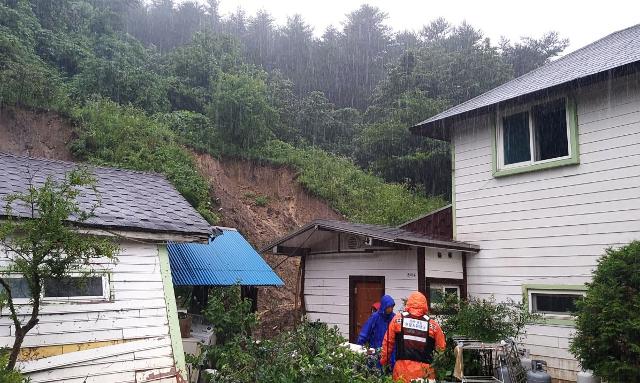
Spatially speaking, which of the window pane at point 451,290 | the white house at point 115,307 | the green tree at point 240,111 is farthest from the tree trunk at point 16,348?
the green tree at point 240,111

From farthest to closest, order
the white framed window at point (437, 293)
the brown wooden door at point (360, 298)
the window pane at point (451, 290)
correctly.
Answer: the brown wooden door at point (360, 298) → the window pane at point (451, 290) → the white framed window at point (437, 293)

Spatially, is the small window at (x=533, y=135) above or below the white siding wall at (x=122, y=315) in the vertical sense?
above

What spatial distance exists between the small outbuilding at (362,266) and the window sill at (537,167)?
155cm

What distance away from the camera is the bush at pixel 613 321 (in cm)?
659

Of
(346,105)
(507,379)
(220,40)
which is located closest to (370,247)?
(507,379)

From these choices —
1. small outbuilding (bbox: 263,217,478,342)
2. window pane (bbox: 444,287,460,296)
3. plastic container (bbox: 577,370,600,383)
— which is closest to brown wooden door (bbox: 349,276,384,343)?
small outbuilding (bbox: 263,217,478,342)

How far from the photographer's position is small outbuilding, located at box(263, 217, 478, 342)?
9898 mm

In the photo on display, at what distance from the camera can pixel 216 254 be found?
11648 millimetres

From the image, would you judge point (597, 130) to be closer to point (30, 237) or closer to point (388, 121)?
point (30, 237)

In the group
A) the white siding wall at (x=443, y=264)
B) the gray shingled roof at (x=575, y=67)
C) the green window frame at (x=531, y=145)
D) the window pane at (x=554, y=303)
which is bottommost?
the window pane at (x=554, y=303)

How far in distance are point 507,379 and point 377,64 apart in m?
38.2

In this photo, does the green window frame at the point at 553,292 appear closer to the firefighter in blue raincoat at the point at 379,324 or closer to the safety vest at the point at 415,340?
the firefighter in blue raincoat at the point at 379,324

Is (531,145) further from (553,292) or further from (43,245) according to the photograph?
(43,245)

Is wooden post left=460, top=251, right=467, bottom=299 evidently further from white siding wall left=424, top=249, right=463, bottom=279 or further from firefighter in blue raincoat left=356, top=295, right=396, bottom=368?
firefighter in blue raincoat left=356, top=295, right=396, bottom=368
